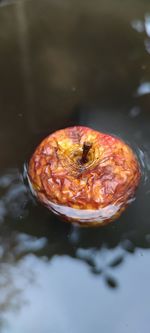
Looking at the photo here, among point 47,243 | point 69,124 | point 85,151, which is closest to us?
point 85,151

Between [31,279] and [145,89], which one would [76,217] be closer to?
[31,279]

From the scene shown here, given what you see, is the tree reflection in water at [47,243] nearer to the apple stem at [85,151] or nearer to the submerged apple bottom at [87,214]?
the submerged apple bottom at [87,214]

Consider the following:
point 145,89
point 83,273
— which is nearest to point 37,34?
point 145,89

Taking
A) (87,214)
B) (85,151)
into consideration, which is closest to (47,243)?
(87,214)

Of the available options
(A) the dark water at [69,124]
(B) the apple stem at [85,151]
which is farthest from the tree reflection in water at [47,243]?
(B) the apple stem at [85,151]

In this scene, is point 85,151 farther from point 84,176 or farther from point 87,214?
point 87,214
